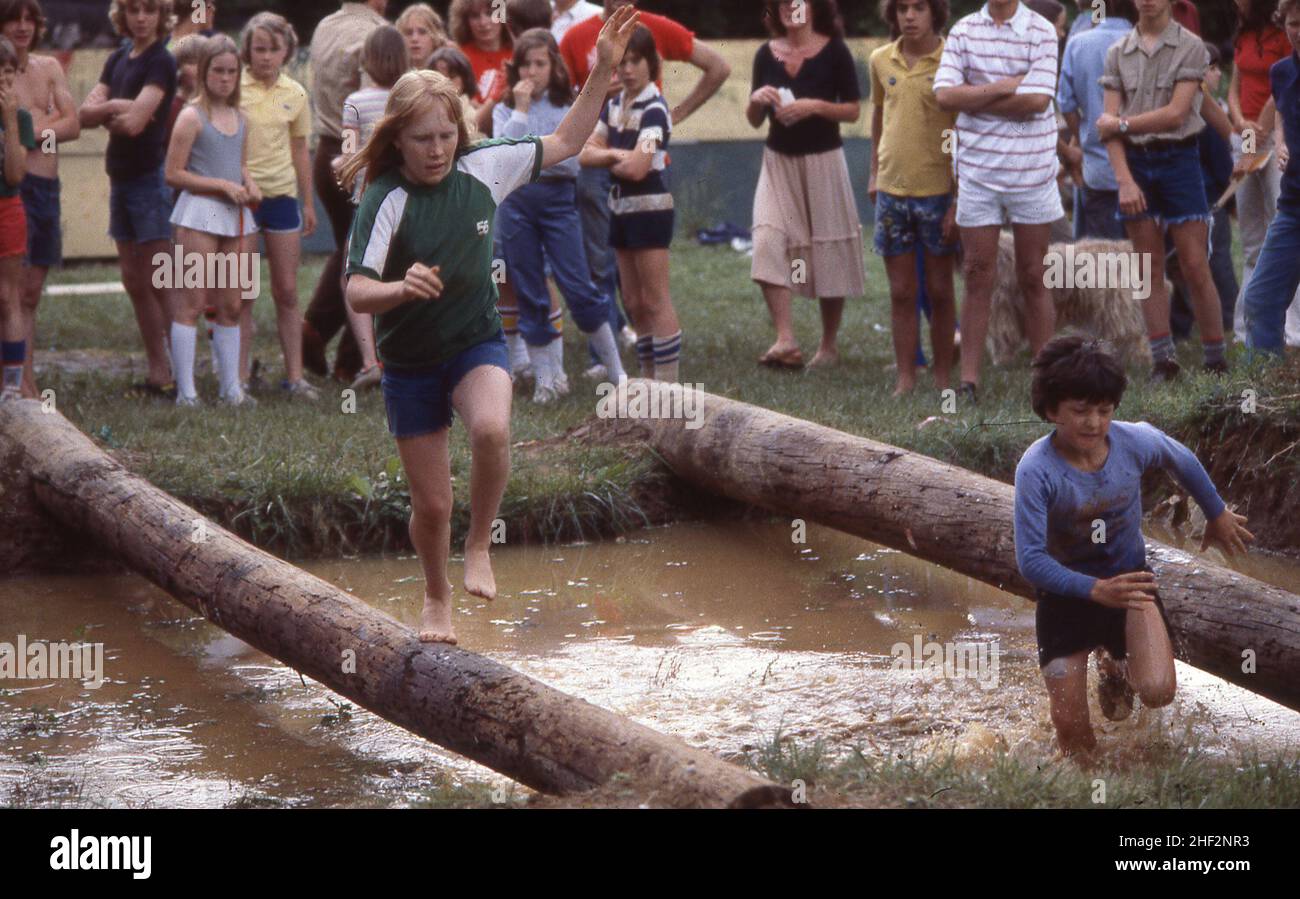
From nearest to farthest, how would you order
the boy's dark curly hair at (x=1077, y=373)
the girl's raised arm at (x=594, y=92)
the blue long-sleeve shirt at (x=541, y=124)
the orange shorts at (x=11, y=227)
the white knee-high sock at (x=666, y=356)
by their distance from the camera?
the boy's dark curly hair at (x=1077, y=373) < the girl's raised arm at (x=594, y=92) < the orange shorts at (x=11, y=227) < the blue long-sleeve shirt at (x=541, y=124) < the white knee-high sock at (x=666, y=356)

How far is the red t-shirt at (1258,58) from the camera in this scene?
911 cm

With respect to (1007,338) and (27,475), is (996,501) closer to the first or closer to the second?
(27,475)

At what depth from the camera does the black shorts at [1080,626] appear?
4594mm

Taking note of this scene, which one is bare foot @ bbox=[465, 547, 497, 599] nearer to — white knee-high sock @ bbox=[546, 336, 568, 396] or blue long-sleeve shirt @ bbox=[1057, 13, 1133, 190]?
white knee-high sock @ bbox=[546, 336, 568, 396]

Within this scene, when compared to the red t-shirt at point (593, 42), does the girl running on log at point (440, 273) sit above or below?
below

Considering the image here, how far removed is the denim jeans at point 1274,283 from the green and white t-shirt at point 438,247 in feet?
13.1

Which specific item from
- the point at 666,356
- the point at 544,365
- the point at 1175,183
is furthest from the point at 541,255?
the point at 1175,183

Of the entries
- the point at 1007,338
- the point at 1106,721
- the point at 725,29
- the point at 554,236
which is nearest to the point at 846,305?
the point at 1007,338

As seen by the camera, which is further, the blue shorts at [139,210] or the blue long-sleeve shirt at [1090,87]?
the blue long-sleeve shirt at [1090,87]
